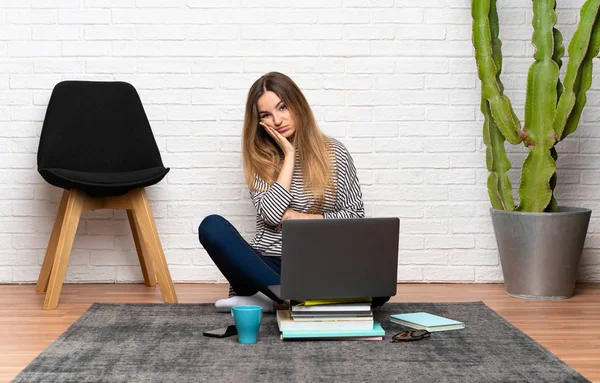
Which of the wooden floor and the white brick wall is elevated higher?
the white brick wall

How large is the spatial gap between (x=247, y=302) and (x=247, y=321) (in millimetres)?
525

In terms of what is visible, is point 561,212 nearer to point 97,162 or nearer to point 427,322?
point 427,322

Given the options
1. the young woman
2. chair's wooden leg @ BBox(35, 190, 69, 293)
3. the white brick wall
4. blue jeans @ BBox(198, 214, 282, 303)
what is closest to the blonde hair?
the young woman

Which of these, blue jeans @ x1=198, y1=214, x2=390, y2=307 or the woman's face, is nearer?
blue jeans @ x1=198, y1=214, x2=390, y2=307

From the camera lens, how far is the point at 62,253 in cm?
289

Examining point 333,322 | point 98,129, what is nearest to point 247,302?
point 333,322

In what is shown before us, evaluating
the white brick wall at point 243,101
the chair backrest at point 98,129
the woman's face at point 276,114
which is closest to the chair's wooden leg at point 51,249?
the white brick wall at point 243,101

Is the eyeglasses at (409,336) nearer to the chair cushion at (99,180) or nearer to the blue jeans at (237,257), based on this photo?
the blue jeans at (237,257)

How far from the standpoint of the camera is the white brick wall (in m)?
3.44

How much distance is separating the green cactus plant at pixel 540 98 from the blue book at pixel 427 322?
91 centimetres

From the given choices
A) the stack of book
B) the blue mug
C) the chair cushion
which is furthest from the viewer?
the chair cushion

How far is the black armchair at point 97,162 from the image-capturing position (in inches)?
115

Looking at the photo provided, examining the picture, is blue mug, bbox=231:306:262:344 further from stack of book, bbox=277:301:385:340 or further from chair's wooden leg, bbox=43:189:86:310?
chair's wooden leg, bbox=43:189:86:310

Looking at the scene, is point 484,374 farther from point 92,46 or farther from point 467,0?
point 92,46
